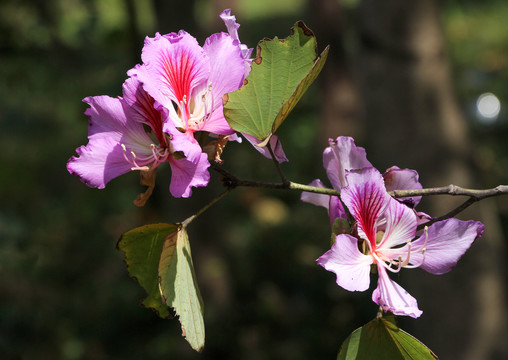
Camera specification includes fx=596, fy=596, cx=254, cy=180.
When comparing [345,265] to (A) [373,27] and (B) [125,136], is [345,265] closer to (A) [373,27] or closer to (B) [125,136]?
(B) [125,136]

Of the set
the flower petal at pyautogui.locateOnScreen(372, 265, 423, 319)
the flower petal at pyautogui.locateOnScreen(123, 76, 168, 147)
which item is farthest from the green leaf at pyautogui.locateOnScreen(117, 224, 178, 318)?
the flower petal at pyautogui.locateOnScreen(372, 265, 423, 319)

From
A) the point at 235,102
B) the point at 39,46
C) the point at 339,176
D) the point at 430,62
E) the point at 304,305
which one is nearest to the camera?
the point at 235,102

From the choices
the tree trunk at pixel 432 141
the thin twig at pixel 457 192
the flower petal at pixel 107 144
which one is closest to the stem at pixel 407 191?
the thin twig at pixel 457 192

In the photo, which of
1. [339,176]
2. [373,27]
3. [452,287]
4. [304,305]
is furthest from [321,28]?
[339,176]

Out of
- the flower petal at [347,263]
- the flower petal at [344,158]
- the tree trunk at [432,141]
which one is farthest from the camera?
the tree trunk at [432,141]

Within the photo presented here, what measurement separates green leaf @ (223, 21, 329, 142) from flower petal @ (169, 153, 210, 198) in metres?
0.06

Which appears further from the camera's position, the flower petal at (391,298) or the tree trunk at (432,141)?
the tree trunk at (432,141)

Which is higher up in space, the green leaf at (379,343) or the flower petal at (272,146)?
the flower petal at (272,146)

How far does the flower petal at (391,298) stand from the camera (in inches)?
28.2

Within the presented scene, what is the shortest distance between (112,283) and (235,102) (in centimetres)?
377

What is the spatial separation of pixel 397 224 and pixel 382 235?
40 millimetres

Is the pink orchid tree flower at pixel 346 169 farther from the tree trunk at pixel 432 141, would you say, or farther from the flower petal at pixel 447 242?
the tree trunk at pixel 432 141

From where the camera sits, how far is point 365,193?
0.73 m

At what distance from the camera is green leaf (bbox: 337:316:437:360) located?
702 millimetres
